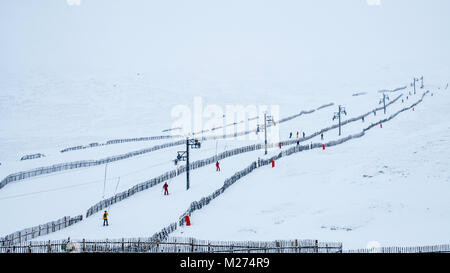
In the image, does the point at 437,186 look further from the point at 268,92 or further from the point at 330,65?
the point at 330,65

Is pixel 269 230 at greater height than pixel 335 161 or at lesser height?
lesser

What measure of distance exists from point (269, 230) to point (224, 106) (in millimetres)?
72726

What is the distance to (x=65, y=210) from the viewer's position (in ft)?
84.3

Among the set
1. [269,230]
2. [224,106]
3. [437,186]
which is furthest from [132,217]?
[224,106]

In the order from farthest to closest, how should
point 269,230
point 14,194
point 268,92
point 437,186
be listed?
point 268,92 → point 14,194 → point 437,186 → point 269,230

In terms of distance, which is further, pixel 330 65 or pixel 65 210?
pixel 330 65

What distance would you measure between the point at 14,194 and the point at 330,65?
175 m

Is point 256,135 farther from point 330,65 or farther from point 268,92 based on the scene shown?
point 330,65

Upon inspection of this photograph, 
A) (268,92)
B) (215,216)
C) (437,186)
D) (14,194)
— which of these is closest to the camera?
(215,216)
